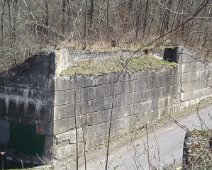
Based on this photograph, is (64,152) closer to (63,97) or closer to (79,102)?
(79,102)

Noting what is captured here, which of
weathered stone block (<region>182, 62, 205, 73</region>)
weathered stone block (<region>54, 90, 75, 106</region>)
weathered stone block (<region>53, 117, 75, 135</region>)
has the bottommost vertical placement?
weathered stone block (<region>53, 117, 75, 135</region>)

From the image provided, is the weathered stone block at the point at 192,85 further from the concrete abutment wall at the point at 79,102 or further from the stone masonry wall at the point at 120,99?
the concrete abutment wall at the point at 79,102

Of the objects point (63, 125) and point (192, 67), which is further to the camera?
point (192, 67)

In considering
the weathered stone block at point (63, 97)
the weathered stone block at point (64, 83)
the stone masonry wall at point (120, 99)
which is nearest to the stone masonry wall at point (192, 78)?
the stone masonry wall at point (120, 99)

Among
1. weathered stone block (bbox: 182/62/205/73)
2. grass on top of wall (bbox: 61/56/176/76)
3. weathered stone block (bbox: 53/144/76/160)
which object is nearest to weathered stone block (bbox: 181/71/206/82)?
weathered stone block (bbox: 182/62/205/73)

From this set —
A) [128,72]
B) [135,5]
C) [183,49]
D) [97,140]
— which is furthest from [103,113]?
[135,5]

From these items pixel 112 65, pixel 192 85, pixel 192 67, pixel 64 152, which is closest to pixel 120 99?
pixel 112 65

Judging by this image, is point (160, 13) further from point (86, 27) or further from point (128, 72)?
point (128, 72)

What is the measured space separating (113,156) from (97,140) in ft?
2.37

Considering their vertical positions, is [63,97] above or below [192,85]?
above

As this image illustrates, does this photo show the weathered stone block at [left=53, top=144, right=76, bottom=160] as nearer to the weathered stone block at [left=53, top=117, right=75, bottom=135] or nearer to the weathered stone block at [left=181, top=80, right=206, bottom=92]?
the weathered stone block at [left=53, top=117, right=75, bottom=135]

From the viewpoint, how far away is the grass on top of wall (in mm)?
11711

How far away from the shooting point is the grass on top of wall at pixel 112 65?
38.4 feet

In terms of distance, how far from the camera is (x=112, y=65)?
13.0 meters
